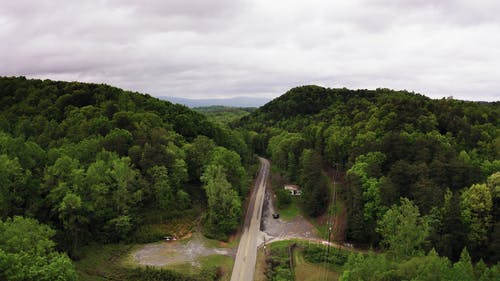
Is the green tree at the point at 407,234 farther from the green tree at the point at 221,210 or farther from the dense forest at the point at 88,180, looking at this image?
the dense forest at the point at 88,180

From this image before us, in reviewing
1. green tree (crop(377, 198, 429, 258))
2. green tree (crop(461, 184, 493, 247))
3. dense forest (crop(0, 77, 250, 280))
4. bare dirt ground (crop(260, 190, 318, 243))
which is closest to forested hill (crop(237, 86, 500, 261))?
green tree (crop(461, 184, 493, 247))

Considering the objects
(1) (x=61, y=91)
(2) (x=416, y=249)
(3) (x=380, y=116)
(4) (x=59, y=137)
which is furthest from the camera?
(1) (x=61, y=91)

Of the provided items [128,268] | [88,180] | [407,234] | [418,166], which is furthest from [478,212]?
[88,180]

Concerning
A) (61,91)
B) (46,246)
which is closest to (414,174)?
(46,246)

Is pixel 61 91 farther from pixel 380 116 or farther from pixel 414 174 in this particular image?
pixel 414 174

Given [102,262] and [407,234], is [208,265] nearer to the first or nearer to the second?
[102,262]

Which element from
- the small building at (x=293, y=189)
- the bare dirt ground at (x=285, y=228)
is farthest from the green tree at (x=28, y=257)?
the small building at (x=293, y=189)
